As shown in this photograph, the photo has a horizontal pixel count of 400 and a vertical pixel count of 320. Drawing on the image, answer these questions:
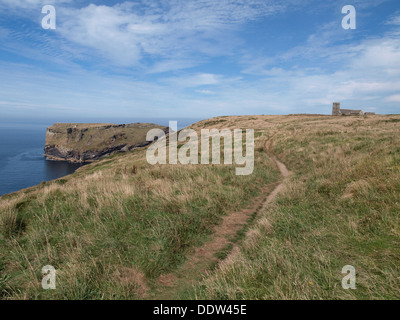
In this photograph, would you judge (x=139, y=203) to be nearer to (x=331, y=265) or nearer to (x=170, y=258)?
(x=170, y=258)

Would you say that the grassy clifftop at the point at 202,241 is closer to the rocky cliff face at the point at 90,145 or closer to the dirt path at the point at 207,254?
the dirt path at the point at 207,254

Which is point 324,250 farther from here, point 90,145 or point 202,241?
point 90,145

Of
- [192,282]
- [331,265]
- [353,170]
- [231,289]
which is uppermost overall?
[353,170]

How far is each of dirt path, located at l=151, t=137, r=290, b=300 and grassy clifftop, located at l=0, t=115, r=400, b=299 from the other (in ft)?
0.30

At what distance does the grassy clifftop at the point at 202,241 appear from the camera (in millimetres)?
3816

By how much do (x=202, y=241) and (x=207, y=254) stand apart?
0.57 metres

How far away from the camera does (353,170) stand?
29.1 feet

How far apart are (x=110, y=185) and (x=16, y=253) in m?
4.60

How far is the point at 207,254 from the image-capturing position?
571 cm

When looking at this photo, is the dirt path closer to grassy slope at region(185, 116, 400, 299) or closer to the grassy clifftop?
the grassy clifftop

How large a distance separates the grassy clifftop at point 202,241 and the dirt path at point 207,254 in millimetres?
92
